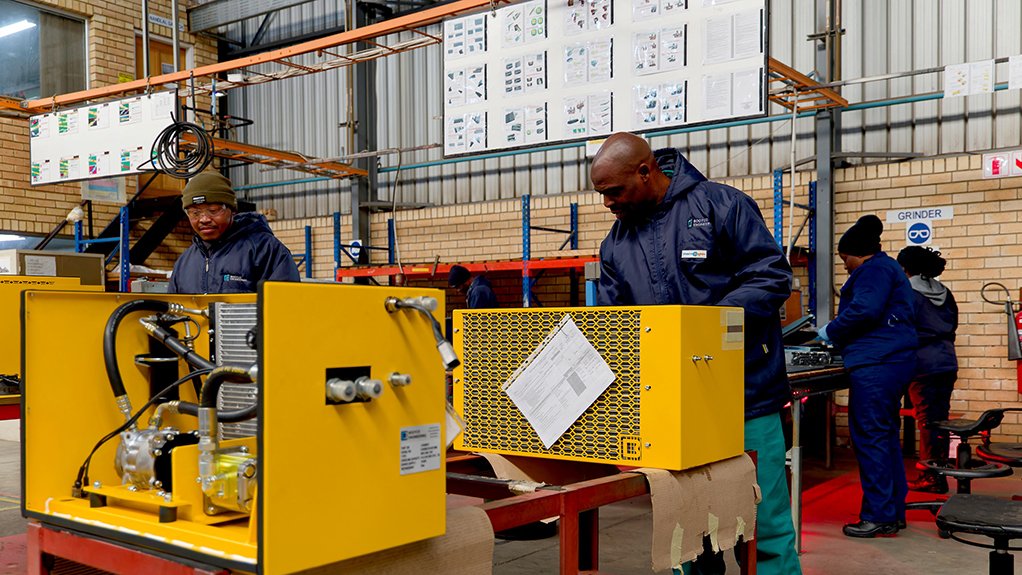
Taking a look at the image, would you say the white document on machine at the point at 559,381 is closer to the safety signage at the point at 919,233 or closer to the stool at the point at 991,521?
the stool at the point at 991,521

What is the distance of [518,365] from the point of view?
194 cm

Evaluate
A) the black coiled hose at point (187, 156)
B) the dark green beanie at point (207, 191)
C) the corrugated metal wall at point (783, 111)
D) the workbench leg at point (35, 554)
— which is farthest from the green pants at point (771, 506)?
the black coiled hose at point (187, 156)

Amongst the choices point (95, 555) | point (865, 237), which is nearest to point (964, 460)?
point (865, 237)

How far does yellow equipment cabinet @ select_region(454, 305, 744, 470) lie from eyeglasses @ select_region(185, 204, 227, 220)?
1.56 m

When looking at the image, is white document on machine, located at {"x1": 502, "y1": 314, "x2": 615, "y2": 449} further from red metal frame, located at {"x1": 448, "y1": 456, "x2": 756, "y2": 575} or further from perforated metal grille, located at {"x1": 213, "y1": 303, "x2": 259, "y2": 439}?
perforated metal grille, located at {"x1": 213, "y1": 303, "x2": 259, "y2": 439}

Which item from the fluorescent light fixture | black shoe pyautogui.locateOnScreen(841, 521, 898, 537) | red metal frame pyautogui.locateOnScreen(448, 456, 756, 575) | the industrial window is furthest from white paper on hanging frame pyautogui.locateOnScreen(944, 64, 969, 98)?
the fluorescent light fixture

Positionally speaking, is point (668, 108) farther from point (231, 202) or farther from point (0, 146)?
point (0, 146)

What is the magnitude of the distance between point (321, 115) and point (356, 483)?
9.29 metres

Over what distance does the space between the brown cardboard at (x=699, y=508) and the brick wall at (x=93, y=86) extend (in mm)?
9097

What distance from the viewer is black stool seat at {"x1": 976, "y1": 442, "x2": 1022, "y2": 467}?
351 cm

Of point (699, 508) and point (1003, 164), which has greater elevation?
point (1003, 164)

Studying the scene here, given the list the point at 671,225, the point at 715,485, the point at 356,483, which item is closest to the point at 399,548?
the point at 356,483

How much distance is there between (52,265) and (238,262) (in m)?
2.57

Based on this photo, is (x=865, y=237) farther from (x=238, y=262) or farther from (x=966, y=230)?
(x=238, y=262)
